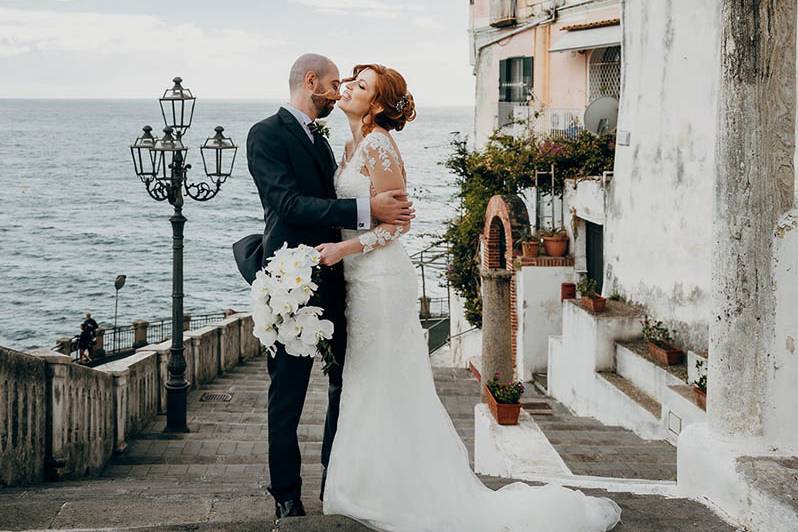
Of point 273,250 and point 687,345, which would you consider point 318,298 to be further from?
point 687,345

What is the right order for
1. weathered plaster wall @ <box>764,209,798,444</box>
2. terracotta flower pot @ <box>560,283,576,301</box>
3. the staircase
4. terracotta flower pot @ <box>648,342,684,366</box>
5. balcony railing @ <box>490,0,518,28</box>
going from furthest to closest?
balcony railing @ <box>490,0,518,28</box>, terracotta flower pot @ <box>560,283,576,301</box>, terracotta flower pot @ <box>648,342,684,366</box>, the staircase, weathered plaster wall @ <box>764,209,798,444</box>

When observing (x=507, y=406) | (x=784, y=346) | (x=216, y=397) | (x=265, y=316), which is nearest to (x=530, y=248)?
(x=216, y=397)

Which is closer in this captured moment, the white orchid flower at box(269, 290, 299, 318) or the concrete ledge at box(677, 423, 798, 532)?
the white orchid flower at box(269, 290, 299, 318)

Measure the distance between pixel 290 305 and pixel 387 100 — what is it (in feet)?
3.78

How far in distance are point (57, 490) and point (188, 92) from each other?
655 cm

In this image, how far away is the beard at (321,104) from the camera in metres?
4.64

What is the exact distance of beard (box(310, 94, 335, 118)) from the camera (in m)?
4.64

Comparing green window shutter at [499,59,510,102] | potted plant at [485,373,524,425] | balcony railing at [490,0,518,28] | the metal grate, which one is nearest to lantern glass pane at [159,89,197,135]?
potted plant at [485,373,524,425]

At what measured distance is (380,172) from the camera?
4535 millimetres

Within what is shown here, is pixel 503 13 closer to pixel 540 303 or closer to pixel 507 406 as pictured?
pixel 540 303

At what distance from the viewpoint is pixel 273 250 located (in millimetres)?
4574

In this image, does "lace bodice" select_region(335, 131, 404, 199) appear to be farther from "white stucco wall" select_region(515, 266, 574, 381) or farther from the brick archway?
the brick archway

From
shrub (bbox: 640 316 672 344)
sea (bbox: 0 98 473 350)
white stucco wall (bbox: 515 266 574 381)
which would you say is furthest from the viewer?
sea (bbox: 0 98 473 350)

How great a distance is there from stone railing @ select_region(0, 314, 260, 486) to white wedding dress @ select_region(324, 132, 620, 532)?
12.5ft
